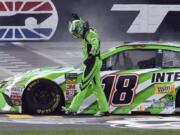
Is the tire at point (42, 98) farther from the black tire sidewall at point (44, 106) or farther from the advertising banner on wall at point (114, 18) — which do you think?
the advertising banner on wall at point (114, 18)

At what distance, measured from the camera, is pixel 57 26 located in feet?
62.7

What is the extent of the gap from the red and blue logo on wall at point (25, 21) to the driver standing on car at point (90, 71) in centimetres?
499

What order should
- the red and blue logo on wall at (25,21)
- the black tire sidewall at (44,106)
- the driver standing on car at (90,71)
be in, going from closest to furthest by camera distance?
the driver standing on car at (90,71)
the black tire sidewall at (44,106)
the red and blue logo on wall at (25,21)

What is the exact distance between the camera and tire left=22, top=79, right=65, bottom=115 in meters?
14.1

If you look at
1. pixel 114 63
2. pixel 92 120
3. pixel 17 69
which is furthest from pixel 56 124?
pixel 17 69

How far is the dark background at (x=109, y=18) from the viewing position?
1911 cm

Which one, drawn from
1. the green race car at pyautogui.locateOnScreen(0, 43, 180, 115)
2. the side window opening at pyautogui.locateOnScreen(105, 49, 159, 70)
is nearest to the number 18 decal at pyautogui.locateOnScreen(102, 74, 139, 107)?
the green race car at pyautogui.locateOnScreen(0, 43, 180, 115)

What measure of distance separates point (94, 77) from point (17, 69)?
201 inches

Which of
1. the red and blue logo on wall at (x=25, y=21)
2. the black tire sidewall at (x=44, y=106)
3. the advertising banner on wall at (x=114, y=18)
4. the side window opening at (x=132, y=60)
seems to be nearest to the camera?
the black tire sidewall at (x=44, y=106)

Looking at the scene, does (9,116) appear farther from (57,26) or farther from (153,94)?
(57,26)

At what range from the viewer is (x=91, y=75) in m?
13.9

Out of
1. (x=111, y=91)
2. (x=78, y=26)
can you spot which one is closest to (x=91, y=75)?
(x=111, y=91)

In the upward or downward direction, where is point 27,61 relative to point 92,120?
upward

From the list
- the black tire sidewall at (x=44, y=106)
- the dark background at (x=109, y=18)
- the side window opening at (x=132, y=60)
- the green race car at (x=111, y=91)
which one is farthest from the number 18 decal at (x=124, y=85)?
the dark background at (x=109, y=18)
